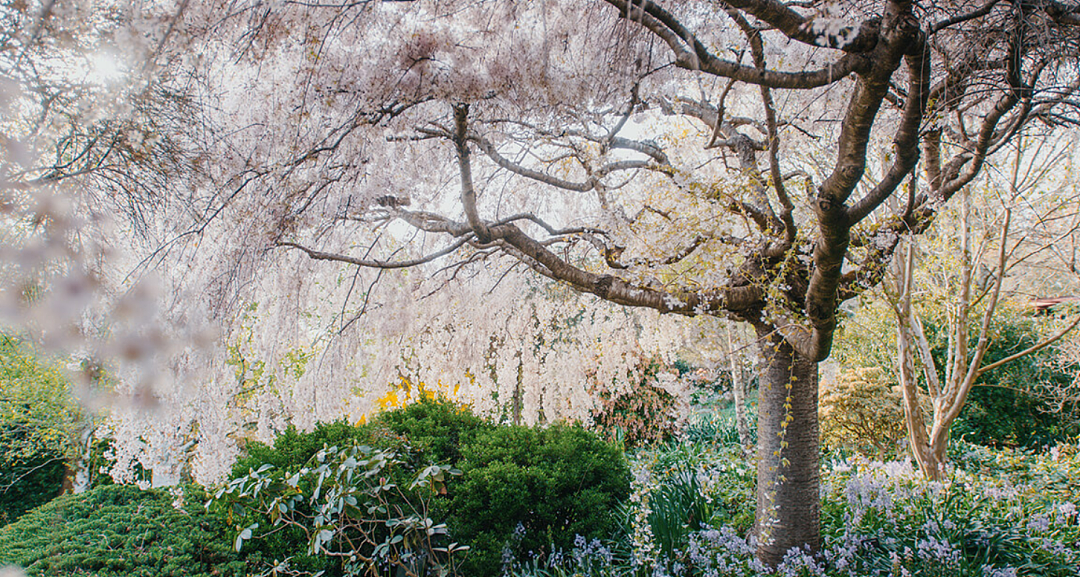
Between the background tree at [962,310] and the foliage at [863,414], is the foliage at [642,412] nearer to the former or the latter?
the foliage at [863,414]

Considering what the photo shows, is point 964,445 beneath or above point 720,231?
beneath

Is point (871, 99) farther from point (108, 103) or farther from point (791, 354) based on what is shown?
point (108, 103)

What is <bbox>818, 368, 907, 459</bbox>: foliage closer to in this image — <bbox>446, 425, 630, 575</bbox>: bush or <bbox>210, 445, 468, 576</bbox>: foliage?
<bbox>446, 425, 630, 575</bbox>: bush

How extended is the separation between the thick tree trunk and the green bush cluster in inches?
41.5

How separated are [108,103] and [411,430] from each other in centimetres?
298

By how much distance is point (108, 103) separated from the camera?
158 centimetres

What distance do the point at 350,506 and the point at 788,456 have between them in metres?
2.66

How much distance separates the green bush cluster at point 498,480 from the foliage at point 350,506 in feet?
0.56

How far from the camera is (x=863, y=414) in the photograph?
23.6 ft

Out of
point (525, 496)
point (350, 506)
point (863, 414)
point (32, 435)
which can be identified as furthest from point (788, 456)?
point (32, 435)

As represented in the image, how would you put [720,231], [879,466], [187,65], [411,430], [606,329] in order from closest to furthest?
[187,65]
[720,231]
[411,430]
[879,466]
[606,329]

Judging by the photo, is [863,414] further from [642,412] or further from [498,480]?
[498,480]

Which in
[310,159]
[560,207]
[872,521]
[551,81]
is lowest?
[872,521]

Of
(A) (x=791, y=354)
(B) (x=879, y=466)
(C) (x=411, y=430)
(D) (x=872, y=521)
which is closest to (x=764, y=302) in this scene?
(A) (x=791, y=354)
